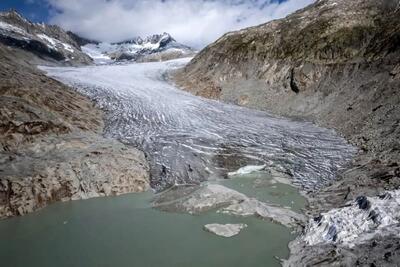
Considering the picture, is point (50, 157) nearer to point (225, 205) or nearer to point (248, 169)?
point (225, 205)

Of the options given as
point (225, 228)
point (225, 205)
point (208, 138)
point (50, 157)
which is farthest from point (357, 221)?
point (50, 157)

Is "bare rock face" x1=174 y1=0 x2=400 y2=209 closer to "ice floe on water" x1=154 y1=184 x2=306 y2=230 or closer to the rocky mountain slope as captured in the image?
the rocky mountain slope

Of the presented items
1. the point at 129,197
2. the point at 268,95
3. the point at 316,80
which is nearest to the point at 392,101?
the point at 316,80

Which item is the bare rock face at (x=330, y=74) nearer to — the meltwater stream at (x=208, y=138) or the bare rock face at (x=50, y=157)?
the meltwater stream at (x=208, y=138)

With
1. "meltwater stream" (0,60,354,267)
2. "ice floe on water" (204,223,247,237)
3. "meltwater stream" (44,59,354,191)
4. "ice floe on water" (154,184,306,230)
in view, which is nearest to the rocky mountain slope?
"ice floe on water" (154,184,306,230)

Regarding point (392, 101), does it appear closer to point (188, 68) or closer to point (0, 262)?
point (0, 262)
